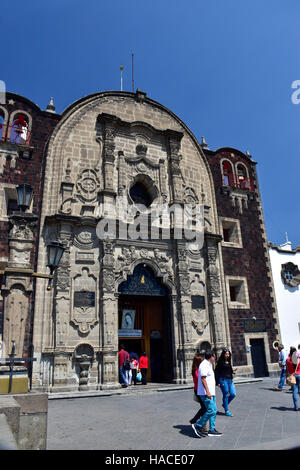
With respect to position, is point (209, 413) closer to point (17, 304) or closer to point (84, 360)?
point (17, 304)

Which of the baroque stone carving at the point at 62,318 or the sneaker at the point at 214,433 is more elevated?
the baroque stone carving at the point at 62,318

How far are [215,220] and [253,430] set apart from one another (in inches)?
493

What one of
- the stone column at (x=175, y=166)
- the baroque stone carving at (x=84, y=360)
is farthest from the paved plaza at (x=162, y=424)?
the stone column at (x=175, y=166)

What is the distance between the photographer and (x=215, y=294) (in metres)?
15.8

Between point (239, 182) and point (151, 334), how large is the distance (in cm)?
1087

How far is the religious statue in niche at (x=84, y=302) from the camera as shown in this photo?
12805 mm

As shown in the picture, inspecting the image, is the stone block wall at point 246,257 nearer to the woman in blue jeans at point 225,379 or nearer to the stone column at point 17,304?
the woman in blue jeans at point 225,379

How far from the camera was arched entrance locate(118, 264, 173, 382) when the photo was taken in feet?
48.2

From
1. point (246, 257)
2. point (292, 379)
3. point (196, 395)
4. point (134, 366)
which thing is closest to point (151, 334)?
point (134, 366)

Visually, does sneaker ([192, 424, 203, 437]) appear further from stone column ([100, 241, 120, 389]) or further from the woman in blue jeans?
stone column ([100, 241, 120, 389])

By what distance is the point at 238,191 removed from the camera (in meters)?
19.3

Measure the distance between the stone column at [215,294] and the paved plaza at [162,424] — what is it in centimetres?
433
